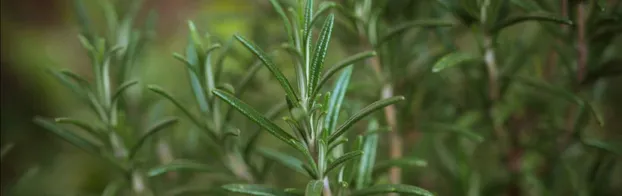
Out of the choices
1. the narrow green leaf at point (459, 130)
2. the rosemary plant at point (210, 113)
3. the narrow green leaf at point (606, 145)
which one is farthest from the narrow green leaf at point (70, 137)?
the narrow green leaf at point (606, 145)

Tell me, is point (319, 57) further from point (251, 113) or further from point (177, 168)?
point (177, 168)

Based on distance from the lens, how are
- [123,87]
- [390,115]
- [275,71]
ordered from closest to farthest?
[275,71] < [123,87] < [390,115]

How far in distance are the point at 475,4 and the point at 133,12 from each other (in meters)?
0.38

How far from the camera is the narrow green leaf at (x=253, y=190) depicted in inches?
16.4

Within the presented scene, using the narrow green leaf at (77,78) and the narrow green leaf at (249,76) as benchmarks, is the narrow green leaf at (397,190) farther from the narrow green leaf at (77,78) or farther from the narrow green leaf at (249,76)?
the narrow green leaf at (77,78)

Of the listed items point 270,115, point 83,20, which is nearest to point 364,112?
point 270,115

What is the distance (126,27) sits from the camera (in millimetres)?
659

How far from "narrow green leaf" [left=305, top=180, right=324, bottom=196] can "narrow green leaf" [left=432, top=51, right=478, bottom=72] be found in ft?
0.47

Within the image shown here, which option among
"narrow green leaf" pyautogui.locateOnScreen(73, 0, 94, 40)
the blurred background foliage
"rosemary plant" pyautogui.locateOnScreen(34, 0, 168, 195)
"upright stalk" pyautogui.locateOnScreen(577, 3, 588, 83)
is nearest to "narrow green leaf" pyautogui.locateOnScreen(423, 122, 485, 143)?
the blurred background foliage

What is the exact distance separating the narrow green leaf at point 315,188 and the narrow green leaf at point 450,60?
14cm

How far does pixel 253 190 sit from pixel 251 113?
62 mm

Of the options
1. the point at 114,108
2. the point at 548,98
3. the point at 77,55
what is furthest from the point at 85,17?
the point at 77,55

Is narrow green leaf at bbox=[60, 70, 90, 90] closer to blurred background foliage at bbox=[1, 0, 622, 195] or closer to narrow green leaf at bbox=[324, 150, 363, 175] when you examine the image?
blurred background foliage at bbox=[1, 0, 622, 195]

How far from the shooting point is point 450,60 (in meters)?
0.50
